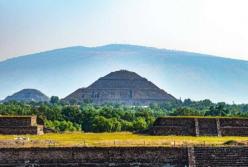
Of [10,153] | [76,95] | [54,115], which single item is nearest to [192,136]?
[10,153]

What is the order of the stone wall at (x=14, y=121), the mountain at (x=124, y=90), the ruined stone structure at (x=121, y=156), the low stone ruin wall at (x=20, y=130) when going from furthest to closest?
the mountain at (x=124, y=90), the stone wall at (x=14, y=121), the low stone ruin wall at (x=20, y=130), the ruined stone structure at (x=121, y=156)

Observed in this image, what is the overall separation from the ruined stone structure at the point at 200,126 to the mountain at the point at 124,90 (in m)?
135

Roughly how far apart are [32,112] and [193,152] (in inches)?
1345

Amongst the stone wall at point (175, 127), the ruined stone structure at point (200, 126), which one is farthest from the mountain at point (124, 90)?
the stone wall at point (175, 127)

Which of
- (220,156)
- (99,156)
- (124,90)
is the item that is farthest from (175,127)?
(124,90)

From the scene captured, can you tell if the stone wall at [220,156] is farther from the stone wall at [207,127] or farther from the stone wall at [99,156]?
the stone wall at [207,127]

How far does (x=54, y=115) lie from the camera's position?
52.3 meters

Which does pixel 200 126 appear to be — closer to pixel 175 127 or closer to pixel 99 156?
pixel 175 127

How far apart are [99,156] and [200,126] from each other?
10.3 metres

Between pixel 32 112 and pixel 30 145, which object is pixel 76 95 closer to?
pixel 32 112

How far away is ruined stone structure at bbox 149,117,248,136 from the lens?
111ft

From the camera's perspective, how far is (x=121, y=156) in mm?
26141

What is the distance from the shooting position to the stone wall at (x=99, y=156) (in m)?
25.8

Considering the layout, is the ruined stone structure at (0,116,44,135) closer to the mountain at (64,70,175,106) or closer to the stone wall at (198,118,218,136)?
the stone wall at (198,118,218,136)
